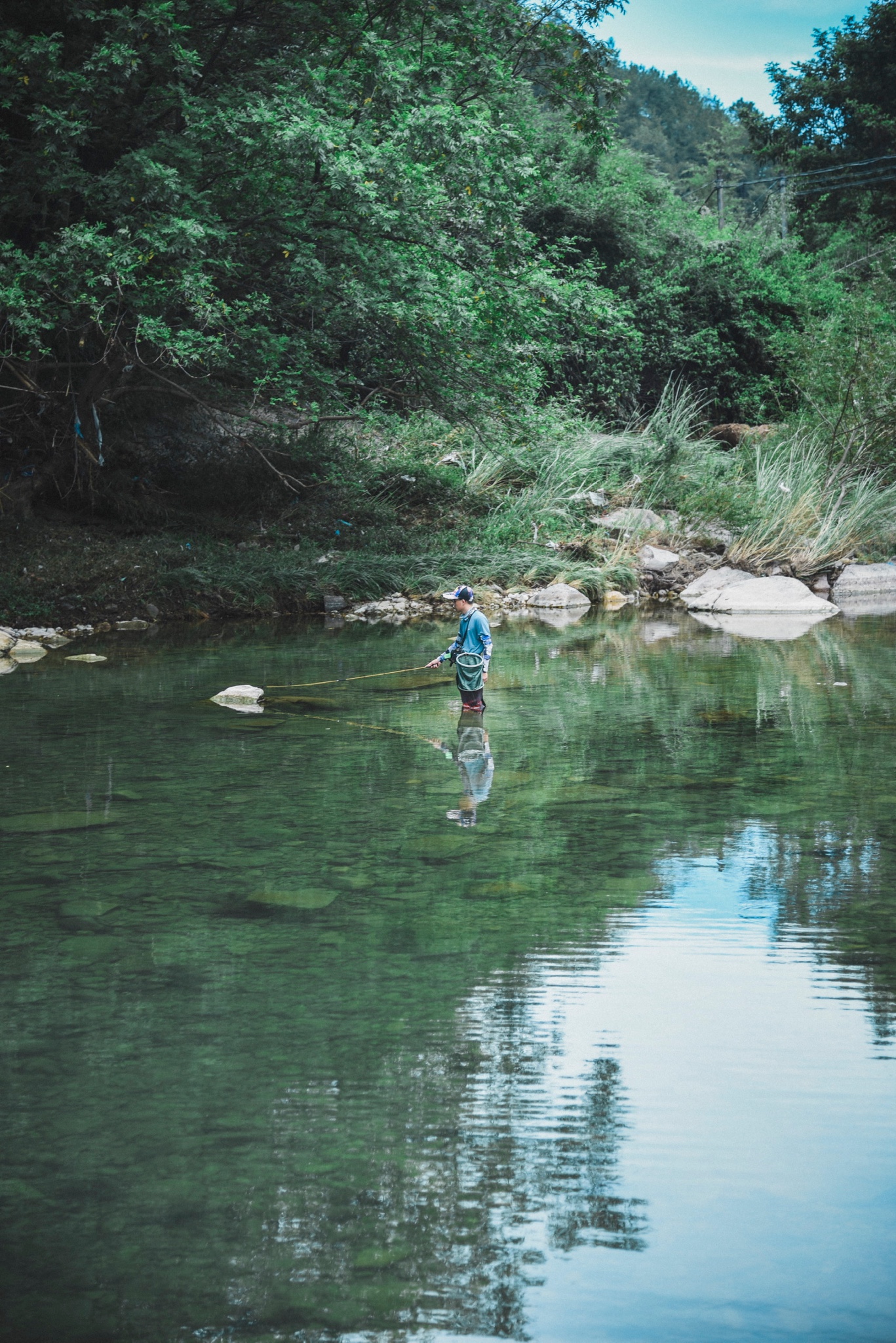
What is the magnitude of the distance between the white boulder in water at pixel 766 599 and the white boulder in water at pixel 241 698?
345 inches

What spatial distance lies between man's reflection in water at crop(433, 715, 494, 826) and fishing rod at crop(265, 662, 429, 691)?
1.81 m

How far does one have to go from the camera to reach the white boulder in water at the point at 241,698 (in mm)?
9055

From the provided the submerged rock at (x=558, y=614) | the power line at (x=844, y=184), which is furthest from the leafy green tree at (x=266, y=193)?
the power line at (x=844, y=184)

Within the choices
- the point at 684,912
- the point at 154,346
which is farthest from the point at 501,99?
the point at 684,912

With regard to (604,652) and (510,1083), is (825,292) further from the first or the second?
(510,1083)

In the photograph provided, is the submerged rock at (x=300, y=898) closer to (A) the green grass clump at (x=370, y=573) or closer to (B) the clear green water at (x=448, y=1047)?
(B) the clear green water at (x=448, y=1047)

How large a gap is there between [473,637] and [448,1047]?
530 centimetres

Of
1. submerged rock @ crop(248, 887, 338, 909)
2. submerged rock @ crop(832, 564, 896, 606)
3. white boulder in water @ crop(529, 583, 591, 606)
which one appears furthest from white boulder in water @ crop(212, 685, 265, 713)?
submerged rock @ crop(832, 564, 896, 606)

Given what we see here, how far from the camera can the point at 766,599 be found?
1634cm

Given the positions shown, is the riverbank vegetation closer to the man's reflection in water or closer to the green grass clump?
the green grass clump

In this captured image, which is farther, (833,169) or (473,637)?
(833,169)

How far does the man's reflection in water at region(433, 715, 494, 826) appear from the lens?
610 cm

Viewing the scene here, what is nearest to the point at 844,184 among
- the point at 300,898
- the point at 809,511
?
the point at 809,511

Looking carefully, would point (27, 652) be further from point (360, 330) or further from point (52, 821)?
point (52, 821)
